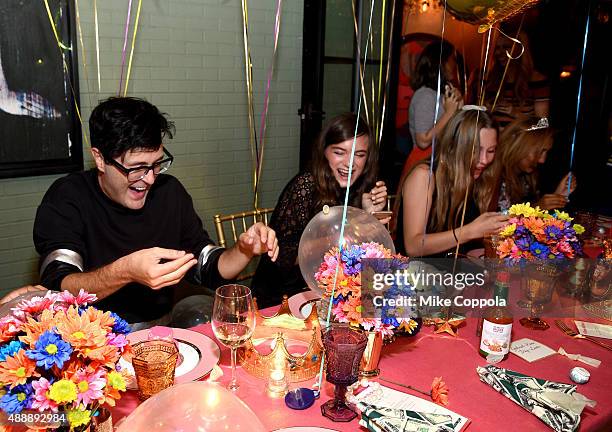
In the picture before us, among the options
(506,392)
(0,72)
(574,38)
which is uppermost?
(574,38)

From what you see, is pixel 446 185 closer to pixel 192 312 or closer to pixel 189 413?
pixel 192 312

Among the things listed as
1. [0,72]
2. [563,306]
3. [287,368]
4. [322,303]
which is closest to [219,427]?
[287,368]

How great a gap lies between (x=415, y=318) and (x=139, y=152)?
108 cm

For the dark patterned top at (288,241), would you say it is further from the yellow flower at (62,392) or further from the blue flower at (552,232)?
the yellow flower at (62,392)

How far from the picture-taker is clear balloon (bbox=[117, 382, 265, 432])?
84 cm

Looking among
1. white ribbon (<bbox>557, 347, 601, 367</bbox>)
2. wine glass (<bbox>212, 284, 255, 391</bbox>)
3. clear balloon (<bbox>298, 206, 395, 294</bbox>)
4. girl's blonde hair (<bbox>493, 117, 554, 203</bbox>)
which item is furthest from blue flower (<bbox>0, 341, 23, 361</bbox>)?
girl's blonde hair (<bbox>493, 117, 554, 203</bbox>)

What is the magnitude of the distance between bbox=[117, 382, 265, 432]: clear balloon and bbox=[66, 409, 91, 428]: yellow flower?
18cm

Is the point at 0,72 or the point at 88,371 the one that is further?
the point at 0,72

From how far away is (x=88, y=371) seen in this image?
1.01 meters

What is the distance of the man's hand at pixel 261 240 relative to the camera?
1870 mm

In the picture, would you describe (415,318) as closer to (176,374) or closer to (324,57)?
(176,374)

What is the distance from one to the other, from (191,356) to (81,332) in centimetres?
51

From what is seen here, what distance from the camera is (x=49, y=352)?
97 centimetres

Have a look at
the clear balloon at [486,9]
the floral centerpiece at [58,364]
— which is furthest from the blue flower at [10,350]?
the clear balloon at [486,9]
